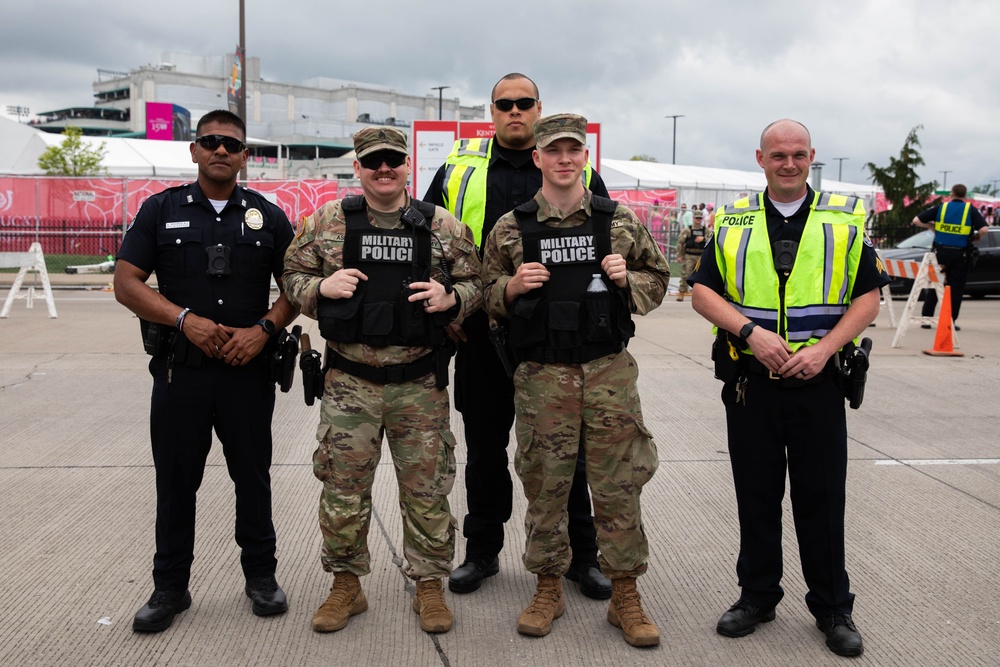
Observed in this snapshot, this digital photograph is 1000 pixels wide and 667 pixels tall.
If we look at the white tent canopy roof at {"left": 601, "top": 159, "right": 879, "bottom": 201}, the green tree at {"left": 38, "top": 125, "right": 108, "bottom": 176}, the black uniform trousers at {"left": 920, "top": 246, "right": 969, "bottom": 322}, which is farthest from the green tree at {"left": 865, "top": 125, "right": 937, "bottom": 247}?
the green tree at {"left": 38, "top": 125, "right": 108, "bottom": 176}

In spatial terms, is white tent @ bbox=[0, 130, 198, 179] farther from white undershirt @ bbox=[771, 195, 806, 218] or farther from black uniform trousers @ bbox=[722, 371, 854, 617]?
black uniform trousers @ bbox=[722, 371, 854, 617]

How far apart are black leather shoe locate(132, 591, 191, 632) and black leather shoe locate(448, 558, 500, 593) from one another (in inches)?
42.3

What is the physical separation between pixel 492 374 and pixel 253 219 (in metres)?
1.18

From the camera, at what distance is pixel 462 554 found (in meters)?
4.30

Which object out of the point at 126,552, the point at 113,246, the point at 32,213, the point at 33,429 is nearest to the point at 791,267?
the point at 126,552

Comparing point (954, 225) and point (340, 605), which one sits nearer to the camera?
point (340, 605)

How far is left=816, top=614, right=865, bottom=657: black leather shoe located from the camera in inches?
129

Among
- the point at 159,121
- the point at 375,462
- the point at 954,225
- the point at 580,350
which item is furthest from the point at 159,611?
the point at 159,121

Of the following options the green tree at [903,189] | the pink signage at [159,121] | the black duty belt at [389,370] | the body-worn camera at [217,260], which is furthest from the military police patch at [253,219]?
the pink signage at [159,121]

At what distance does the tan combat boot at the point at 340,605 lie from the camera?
11.3 ft

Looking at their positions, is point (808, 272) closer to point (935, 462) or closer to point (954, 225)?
point (935, 462)

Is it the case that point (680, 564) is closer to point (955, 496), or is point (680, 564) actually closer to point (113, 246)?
point (955, 496)

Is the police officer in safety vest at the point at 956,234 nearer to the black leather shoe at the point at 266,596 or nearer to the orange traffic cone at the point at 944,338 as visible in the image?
the orange traffic cone at the point at 944,338

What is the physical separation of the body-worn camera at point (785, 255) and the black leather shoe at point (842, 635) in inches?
51.8
